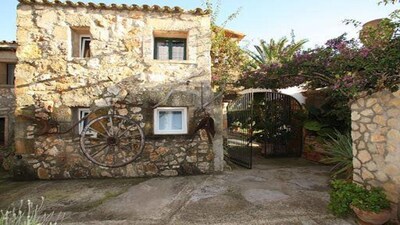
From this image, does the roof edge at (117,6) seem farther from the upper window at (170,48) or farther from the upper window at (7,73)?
the upper window at (7,73)

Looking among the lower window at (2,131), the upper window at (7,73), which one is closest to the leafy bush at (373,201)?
the lower window at (2,131)

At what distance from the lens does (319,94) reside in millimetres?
8492

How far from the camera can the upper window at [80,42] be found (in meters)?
5.59

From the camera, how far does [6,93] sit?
25.9 feet

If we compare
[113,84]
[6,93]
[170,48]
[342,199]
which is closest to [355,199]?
[342,199]

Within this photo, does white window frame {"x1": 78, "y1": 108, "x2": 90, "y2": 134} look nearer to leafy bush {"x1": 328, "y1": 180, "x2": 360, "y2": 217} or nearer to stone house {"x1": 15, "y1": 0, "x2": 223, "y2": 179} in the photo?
stone house {"x1": 15, "y1": 0, "x2": 223, "y2": 179}

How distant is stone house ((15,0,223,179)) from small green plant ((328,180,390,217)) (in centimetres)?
291

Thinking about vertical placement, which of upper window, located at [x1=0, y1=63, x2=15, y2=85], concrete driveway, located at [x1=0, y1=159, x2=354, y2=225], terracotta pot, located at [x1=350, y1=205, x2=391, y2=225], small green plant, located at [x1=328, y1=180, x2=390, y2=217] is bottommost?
concrete driveway, located at [x1=0, y1=159, x2=354, y2=225]

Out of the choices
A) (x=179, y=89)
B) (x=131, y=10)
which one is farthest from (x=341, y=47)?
(x=131, y=10)

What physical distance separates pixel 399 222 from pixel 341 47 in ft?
10.7

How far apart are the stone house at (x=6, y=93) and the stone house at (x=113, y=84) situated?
3497mm

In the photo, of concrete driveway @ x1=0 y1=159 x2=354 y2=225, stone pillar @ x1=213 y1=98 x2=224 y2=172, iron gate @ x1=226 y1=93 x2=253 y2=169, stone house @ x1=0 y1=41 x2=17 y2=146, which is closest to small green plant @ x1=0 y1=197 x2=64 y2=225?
concrete driveway @ x1=0 y1=159 x2=354 y2=225

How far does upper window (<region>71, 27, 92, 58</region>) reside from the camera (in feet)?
18.3

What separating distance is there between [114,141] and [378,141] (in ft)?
17.2
